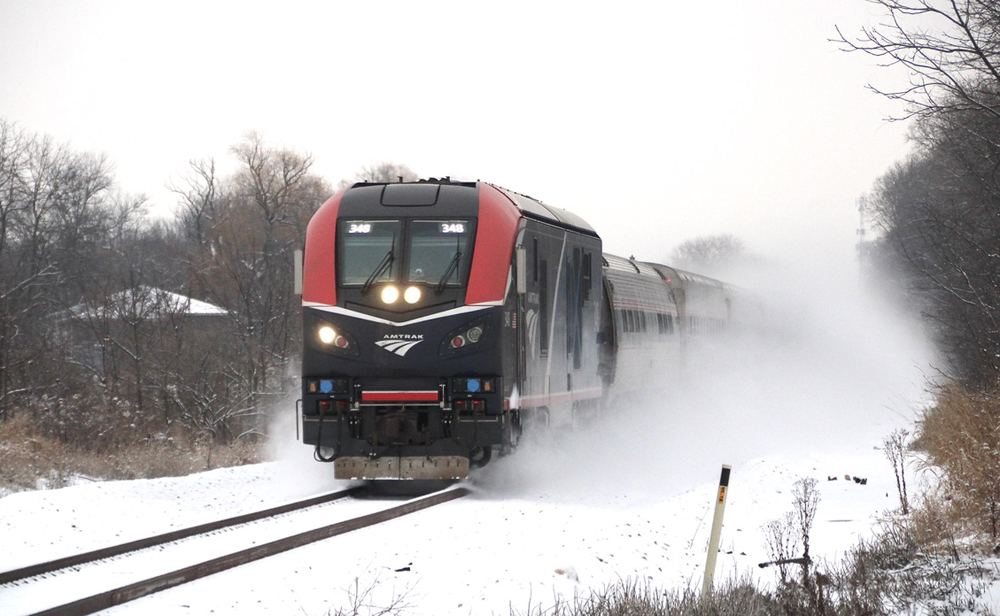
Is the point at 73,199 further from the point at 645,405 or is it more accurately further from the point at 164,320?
the point at 645,405

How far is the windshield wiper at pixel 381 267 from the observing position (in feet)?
42.3

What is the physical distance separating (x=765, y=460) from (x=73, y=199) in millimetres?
48142

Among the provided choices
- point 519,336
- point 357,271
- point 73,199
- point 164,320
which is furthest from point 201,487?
point 73,199

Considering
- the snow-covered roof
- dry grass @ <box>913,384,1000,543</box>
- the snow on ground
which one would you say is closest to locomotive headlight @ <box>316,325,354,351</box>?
the snow on ground

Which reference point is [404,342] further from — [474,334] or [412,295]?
[474,334]

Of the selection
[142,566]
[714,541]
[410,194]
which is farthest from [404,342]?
[714,541]

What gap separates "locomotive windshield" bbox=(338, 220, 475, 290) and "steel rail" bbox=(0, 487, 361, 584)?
271cm

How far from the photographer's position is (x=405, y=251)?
42.9 ft

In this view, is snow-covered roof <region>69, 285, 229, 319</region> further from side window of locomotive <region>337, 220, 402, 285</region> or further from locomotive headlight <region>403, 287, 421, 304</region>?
locomotive headlight <region>403, 287, 421, 304</region>

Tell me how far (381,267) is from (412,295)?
0.53 meters

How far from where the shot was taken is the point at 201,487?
46.0 feet

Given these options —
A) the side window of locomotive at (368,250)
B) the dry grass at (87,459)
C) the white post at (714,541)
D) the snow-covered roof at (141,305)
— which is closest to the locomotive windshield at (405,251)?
the side window of locomotive at (368,250)

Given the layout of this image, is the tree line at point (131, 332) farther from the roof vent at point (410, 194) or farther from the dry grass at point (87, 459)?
the roof vent at point (410, 194)

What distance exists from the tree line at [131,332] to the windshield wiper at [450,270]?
1253 centimetres
